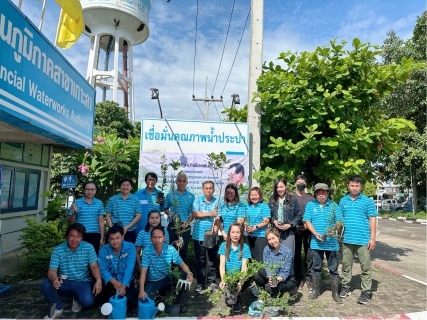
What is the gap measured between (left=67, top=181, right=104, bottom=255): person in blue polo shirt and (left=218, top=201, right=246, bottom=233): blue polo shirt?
1.74 meters

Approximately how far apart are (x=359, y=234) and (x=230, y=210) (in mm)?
1822

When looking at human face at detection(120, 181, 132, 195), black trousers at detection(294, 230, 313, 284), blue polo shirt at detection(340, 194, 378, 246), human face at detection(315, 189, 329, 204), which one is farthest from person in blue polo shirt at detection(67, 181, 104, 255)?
blue polo shirt at detection(340, 194, 378, 246)

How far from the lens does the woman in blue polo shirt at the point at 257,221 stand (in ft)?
15.0

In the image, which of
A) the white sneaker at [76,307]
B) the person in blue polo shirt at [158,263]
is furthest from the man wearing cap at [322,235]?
the white sneaker at [76,307]

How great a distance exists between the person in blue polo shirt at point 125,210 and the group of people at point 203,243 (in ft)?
0.05

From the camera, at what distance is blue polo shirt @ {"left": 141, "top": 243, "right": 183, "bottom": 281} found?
12.5ft

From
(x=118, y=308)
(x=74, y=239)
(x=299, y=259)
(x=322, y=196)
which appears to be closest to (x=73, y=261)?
(x=74, y=239)

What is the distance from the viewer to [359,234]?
4422 mm

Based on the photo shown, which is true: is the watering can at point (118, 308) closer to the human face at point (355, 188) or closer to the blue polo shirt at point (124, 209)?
the blue polo shirt at point (124, 209)

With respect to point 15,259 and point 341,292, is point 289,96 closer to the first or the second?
point 341,292

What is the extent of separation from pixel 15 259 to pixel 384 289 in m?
6.70

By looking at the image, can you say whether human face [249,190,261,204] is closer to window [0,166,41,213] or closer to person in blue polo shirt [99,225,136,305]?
person in blue polo shirt [99,225,136,305]

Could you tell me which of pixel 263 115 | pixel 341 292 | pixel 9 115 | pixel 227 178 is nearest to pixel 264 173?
pixel 227 178

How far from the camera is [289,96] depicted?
615cm
